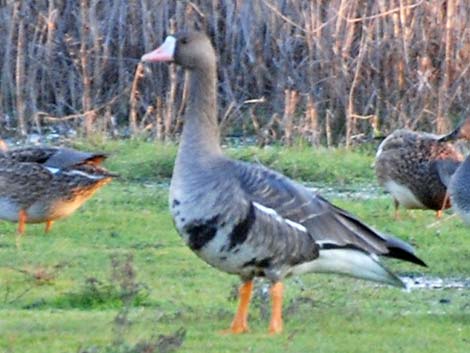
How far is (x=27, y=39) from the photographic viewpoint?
17328 millimetres

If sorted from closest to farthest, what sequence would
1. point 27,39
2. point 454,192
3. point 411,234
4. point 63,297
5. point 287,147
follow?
point 63,297 < point 454,192 < point 411,234 < point 287,147 < point 27,39

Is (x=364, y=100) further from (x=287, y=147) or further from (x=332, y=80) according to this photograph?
(x=287, y=147)

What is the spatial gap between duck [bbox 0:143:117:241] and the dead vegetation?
12.8ft

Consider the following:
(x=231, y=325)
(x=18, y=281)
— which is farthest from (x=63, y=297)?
(x=231, y=325)

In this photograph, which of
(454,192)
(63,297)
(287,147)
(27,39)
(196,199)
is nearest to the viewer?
(196,199)

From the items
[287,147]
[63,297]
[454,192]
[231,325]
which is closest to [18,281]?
[63,297]

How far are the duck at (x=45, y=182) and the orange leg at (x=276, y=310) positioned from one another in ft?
12.7

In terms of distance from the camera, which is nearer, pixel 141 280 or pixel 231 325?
pixel 231 325

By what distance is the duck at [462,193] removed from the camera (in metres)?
9.78

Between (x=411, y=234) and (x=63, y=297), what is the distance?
11.6 ft

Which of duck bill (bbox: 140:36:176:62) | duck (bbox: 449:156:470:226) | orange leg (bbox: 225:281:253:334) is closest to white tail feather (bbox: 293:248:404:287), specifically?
orange leg (bbox: 225:281:253:334)

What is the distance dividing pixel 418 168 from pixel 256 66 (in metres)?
5.13

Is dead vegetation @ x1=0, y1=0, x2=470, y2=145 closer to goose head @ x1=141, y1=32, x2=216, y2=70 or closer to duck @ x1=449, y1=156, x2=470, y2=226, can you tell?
duck @ x1=449, y1=156, x2=470, y2=226

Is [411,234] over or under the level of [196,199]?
under
